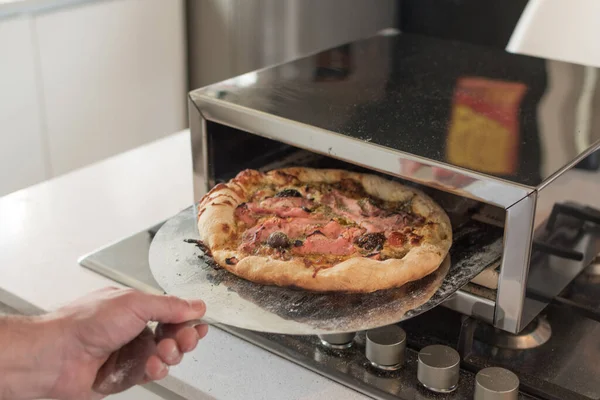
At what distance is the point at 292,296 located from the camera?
83 cm

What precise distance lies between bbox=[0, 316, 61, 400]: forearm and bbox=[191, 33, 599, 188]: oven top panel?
368 mm

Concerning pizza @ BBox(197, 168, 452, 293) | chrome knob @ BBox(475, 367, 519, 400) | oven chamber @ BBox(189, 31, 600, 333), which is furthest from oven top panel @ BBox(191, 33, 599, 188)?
chrome knob @ BBox(475, 367, 519, 400)

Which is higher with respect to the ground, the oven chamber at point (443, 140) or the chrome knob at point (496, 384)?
the oven chamber at point (443, 140)

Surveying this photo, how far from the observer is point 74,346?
79cm

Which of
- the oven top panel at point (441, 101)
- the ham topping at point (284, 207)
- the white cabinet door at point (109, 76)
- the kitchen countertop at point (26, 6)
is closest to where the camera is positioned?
the oven top panel at point (441, 101)

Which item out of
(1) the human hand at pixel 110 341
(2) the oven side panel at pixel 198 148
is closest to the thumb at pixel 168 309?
(1) the human hand at pixel 110 341

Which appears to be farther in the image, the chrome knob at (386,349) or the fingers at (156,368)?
the chrome knob at (386,349)

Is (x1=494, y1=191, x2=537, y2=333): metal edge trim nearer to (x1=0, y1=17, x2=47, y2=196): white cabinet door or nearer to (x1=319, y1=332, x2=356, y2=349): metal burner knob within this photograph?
(x1=319, y1=332, x2=356, y2=349): metal burner knob

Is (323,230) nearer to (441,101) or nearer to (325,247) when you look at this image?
(325,247)

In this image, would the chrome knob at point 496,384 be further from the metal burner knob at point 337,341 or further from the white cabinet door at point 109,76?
the white cabinet door at point 109,76

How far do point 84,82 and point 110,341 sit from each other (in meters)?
1.87

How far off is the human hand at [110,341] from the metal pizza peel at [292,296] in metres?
0.04

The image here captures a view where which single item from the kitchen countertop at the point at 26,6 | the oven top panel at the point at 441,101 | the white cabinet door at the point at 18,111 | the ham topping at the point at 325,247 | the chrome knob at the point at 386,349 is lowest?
the white cabinet door at the point at 18,111

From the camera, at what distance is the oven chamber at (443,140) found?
807mm
